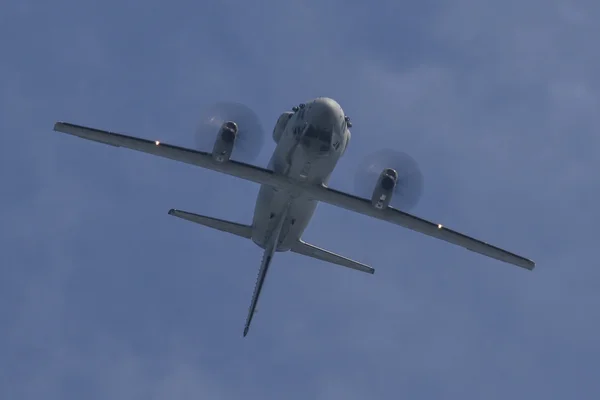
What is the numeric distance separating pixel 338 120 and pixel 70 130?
14720mm

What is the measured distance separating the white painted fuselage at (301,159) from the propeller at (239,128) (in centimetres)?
171

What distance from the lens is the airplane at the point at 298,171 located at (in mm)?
55188

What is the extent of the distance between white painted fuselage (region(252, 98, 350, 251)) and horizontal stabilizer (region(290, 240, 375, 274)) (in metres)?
1.25

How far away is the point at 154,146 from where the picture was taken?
Result: 186 ft

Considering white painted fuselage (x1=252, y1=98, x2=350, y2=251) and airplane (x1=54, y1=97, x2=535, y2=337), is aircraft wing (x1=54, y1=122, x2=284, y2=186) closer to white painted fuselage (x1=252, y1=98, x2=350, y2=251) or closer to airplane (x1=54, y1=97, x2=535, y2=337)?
airplane (x1=54, y1=97, x2=535, y2=337)

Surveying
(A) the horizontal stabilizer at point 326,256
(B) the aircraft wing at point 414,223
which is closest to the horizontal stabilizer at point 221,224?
(A) the horizontal stabilizer at point 326,256

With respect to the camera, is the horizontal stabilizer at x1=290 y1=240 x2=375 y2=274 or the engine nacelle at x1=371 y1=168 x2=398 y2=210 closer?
the engine nacelle at x1=371 y1=168 x2=398 y2=210

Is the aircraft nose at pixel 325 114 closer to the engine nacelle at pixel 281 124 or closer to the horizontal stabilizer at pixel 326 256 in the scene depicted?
the engine nacelle at pixel 281 124

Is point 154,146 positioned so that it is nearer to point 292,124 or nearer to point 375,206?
point 292,124

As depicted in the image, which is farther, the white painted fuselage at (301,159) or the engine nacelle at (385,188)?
the engine nacelle at (385,188)

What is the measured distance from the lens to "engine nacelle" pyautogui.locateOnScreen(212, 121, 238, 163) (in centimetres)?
5531

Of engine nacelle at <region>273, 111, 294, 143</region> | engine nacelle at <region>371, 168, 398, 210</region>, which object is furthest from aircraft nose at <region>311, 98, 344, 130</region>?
engine nacelle at <region>273, 111, 294, 143</region>

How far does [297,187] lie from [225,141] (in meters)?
5.07

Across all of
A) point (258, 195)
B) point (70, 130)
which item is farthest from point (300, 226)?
point (70, 130)
